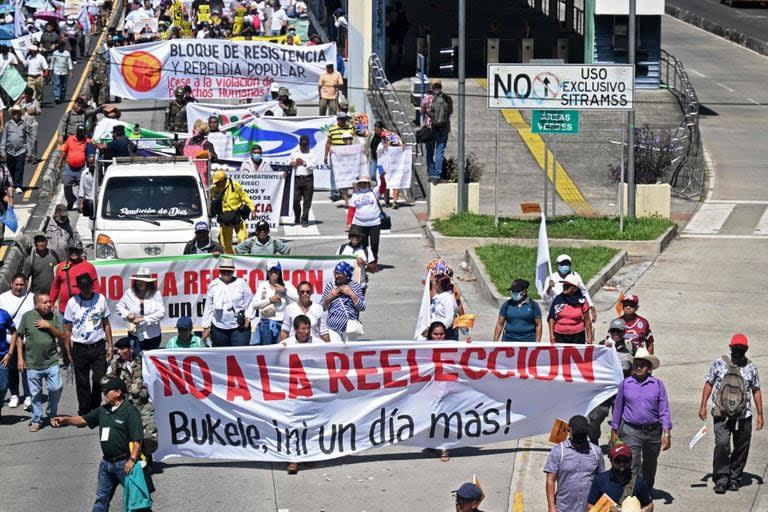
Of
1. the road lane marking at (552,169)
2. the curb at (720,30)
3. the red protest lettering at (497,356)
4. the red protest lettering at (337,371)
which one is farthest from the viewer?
the curb at (720,30)

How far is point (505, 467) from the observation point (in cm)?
1465

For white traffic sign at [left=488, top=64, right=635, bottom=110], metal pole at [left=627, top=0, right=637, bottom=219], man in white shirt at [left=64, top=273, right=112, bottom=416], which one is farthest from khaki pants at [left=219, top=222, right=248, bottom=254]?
metal pole at [left=627, top=0, right=637, bottom=219]

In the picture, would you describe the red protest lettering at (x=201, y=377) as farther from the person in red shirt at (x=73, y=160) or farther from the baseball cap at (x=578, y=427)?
the person in red shirt at (x=73, y=160)

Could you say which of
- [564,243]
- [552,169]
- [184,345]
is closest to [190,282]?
[184,345]

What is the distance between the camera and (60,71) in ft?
128

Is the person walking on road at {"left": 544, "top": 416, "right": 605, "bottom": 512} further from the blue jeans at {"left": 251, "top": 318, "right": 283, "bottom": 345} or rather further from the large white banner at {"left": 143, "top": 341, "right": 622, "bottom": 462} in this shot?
the blue jeans at {"left": 251, "top": 318, "right": 283, "bottom": 345}

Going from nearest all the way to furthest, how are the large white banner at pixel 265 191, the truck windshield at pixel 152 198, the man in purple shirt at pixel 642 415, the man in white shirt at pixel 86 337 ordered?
the man in purple shirt at pixel 642 415
the man in white shirt at pixel 86 337
the truck windshield at pixel 152 198
the large white banner at pixel 265 191

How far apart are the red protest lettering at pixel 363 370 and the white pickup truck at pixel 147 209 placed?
23.8 feet

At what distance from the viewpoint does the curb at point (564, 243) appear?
25.0 metres

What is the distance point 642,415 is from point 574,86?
13544mm

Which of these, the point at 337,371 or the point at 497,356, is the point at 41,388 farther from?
the point at 497,356

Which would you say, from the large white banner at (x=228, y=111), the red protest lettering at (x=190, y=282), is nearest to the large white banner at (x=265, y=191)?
the large white banner at (x=228, y=111)

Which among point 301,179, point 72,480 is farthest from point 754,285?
point 72,480

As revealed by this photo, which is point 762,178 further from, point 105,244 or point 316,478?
point 316,478
